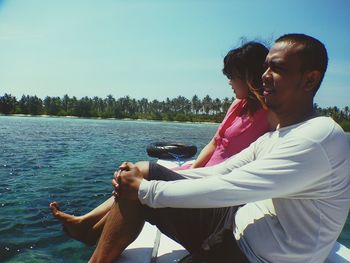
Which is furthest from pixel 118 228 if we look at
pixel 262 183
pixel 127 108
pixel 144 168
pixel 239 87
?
pixel 127 108

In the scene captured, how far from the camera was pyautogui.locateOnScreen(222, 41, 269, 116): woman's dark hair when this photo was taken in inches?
128

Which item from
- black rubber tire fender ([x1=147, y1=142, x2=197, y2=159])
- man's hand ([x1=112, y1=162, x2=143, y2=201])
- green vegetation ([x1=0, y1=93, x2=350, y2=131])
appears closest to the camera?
man's hand ([x1=112, y1=162, x2=143, y2=201])

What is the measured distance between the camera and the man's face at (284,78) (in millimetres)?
1800

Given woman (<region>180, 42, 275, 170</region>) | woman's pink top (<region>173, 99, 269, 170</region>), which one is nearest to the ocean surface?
woman's pink top (<region>173, 99, 269, 170</region>)

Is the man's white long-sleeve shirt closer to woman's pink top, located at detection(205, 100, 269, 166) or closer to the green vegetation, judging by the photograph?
woman's pink top, located at detection(205, 100, 269, 166)

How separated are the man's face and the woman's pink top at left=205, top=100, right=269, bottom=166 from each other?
1.45m

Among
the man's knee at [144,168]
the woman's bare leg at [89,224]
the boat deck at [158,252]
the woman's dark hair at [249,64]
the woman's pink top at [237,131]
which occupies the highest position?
the woman's dark hair at [249,64]

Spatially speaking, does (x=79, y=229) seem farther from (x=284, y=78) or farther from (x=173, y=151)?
(x=173, y=151)

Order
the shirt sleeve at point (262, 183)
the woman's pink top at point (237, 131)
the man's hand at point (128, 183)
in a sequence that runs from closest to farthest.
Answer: the shirt sleeve at point (262, 183)
the man's hand at point (128, 183)
the woman's pink top at point (237, 131)

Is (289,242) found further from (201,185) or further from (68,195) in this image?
(68,195)

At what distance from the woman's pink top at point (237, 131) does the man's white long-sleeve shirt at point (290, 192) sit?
1.50m

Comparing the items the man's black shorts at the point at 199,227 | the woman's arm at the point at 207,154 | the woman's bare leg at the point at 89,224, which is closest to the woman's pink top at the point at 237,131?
the woman's arm at the point at 207,154

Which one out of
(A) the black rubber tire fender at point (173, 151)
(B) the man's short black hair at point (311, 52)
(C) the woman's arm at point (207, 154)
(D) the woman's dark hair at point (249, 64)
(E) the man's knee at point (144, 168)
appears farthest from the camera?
(A) the black rubber tire fender at point (173, 151)

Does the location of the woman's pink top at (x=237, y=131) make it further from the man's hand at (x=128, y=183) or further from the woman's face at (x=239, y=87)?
the man's hand at (x=128, y=183)
